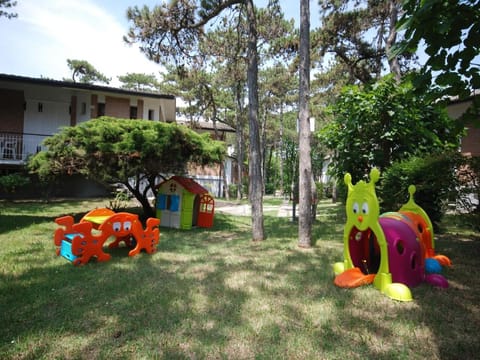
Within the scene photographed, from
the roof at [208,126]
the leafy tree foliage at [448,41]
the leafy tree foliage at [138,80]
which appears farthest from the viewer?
the leafy tree foliage at [138,80]

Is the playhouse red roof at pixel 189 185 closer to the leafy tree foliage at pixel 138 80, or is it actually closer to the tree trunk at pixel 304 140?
the tree trunk at pixel 304 140

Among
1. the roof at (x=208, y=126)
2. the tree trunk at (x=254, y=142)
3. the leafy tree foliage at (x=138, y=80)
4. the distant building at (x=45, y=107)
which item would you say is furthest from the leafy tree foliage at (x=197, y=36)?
the leafy tree foliage at (x=138, y=80)

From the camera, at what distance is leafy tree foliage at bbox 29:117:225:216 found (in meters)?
8.16

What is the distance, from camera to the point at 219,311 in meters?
3.43

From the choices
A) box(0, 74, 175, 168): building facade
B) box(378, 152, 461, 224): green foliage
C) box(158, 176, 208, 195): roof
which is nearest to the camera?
box(378, 152, 461, 224): green foliage

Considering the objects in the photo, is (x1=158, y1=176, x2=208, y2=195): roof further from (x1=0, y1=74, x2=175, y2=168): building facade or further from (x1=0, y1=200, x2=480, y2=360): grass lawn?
(x1=0, y1=74, x2=175, y2=168): building facade

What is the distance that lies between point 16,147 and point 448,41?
1790 cm

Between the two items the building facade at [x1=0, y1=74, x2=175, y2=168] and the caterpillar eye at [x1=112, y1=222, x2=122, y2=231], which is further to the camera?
the building facade at [x1=0, y1=74, x2=175, y2=168]

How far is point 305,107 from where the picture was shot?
22.7 ft

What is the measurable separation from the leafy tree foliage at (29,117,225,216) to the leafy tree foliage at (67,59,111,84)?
3002 cm

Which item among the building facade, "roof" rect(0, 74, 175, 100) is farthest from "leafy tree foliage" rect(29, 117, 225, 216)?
"roof" rect(0, 74, 175, 100)

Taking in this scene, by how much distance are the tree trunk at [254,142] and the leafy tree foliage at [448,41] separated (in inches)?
205

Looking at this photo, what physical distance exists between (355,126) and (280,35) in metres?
5.25

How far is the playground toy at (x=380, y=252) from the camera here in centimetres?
392
